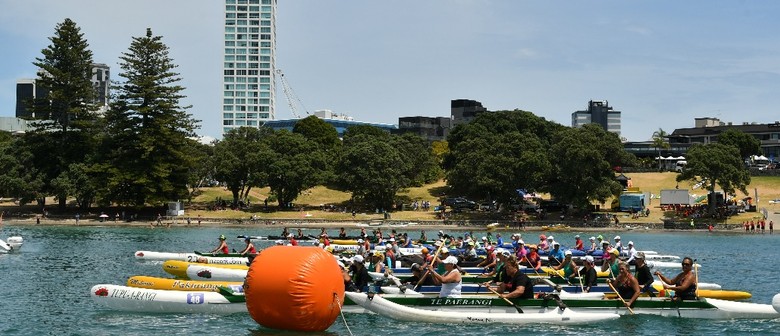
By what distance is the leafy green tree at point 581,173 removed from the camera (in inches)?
3477

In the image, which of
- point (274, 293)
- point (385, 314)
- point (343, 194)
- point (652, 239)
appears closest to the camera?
point (274, 293)

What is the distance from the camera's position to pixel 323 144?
131 meters

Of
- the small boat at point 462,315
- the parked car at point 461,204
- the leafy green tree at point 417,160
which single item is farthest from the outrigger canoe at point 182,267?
the leafy green tree at point 417,160

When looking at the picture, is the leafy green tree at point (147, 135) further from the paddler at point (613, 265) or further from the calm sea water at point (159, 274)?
the paddler at point (613, 265)

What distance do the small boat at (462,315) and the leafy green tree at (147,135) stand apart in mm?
68846

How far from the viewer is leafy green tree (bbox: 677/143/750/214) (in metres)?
86.5

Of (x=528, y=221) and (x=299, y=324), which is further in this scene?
(x=528, y=221)

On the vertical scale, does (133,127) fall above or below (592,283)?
above

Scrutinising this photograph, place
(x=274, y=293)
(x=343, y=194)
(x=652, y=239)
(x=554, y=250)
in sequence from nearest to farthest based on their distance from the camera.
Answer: (x=274, y=293), (x=554, y=250), (x=652, y=239), (x=343, y=194)

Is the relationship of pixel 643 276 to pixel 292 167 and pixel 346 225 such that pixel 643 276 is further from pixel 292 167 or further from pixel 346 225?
pixel 292 167

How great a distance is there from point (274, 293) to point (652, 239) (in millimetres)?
60731

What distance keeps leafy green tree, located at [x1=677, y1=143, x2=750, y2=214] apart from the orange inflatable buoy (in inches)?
2999

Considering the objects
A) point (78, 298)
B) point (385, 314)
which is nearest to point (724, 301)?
point (385, 314)

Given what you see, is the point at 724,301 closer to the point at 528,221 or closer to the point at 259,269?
the point at 259,269
